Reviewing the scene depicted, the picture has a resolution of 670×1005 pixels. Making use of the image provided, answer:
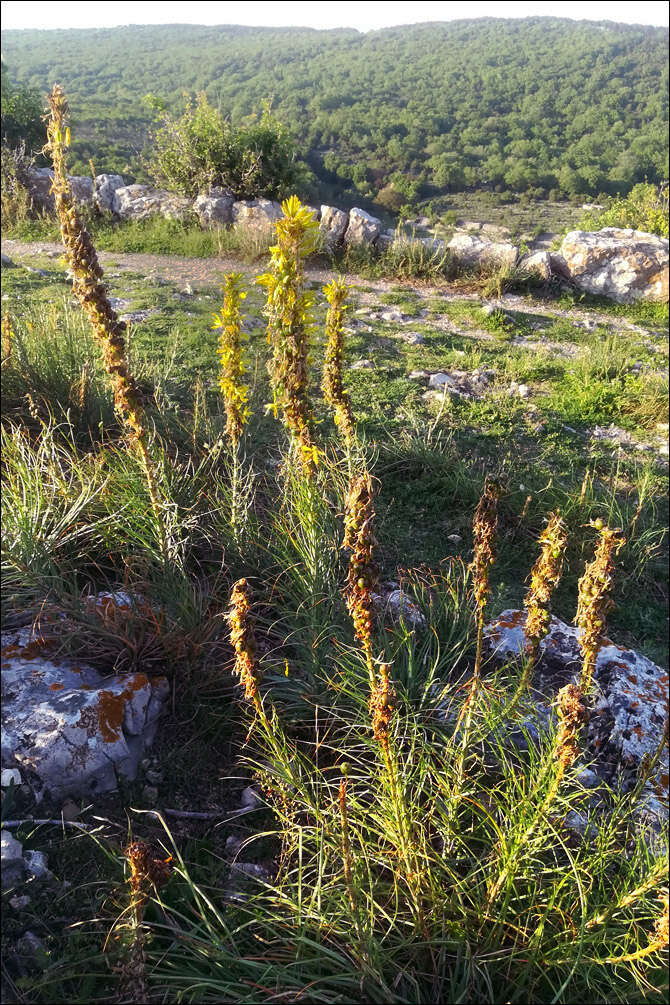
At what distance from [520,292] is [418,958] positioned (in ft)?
35.6

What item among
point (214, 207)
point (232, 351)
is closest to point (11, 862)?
point (232, 351)

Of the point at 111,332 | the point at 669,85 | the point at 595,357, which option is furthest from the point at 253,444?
the point at 669,85

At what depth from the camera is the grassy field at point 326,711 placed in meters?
1.88

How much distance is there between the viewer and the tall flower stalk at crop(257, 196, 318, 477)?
107 inches

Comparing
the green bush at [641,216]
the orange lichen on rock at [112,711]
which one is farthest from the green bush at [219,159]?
the orange lichen on rock at [112,711]

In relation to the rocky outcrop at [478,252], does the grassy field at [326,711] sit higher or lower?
lower

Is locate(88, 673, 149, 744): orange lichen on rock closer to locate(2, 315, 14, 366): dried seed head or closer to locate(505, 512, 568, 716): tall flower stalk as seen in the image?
locate(505, 512, 568, 716): tall flower stalk

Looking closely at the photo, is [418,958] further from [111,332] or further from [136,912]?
[111,332]

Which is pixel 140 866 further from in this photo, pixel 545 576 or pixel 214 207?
pixel 214 207

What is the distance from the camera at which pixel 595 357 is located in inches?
313

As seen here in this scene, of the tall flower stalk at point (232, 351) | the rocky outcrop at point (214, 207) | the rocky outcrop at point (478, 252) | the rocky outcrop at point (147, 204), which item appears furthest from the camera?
the rocky outcrop at point (147, 204)

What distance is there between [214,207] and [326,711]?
12.4m

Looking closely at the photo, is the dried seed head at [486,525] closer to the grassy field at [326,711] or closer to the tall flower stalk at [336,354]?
the grassy field at [326,711]

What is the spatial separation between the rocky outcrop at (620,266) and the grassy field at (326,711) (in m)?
4.68
